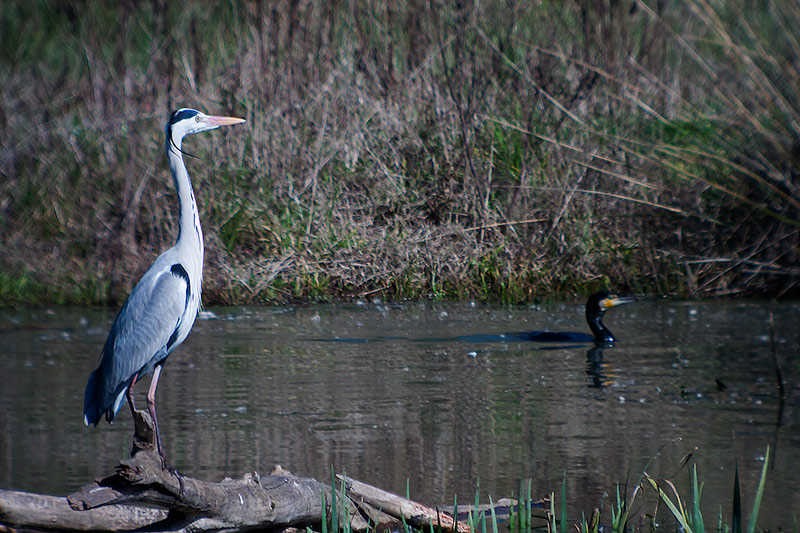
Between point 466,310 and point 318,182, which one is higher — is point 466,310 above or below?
below

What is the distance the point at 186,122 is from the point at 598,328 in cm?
395

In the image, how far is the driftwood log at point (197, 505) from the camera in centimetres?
334

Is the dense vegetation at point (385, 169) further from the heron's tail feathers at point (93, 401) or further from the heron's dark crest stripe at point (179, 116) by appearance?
the heron's tail feathers at point (93, 401)

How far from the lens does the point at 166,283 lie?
17.0 ft

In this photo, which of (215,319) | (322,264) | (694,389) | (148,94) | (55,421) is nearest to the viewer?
(55,421)

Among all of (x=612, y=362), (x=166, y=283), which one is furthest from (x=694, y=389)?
(x=166, y=283)

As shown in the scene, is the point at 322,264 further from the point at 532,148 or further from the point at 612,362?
the point at 612,362

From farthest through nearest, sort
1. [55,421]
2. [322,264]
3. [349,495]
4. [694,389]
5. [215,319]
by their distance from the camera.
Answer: [322,264] < [215,319] < [694,389] < [55,421] < [349,495]

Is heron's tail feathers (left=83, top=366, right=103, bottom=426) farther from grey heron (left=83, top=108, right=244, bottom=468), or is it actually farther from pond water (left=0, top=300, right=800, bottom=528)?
A: pond water (left=0, top=300, right=800, bottom=528)

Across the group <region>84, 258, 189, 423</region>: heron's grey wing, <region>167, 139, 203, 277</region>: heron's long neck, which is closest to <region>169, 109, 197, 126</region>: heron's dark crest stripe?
<region>167, 139, 203, 277</region>: heron's long neck

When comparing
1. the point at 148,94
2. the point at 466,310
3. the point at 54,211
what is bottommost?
the point at 466,310

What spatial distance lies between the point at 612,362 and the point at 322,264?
3.74 m

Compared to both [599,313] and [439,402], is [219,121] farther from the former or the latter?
[599,313]

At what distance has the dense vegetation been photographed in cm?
1024
